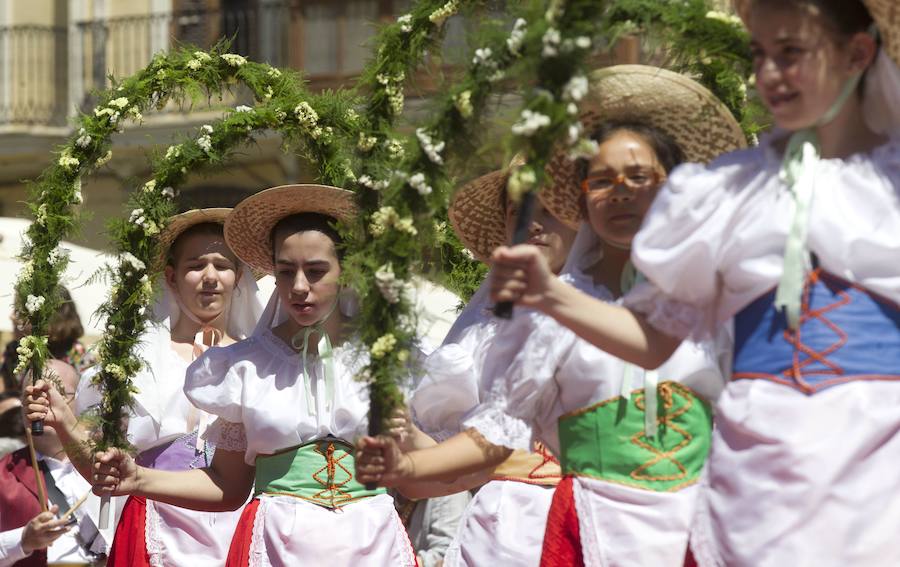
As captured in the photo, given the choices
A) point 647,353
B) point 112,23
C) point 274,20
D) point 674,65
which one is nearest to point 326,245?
point 674,65

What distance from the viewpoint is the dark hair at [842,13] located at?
3.39 metres

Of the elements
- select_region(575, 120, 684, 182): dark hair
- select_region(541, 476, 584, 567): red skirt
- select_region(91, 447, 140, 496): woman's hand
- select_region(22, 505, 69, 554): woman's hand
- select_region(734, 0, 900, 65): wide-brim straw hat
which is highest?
select_region(734, 0, 900, 65): wide-brim straw hat

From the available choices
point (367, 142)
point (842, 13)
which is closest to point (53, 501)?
point (367, 142)

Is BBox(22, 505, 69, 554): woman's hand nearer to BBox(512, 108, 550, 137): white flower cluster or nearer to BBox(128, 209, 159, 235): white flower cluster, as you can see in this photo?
BBox(128, 209, 159, 235): white flower cluster

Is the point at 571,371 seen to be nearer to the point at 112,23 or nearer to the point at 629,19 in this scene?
the point at 629,19

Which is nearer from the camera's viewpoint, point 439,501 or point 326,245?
point 326,245

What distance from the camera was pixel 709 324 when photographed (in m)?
3.58

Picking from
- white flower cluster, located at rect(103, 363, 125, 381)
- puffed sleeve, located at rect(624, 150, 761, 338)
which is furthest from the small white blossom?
puffed sleeve, located at rect(624, 150, 761, 338)

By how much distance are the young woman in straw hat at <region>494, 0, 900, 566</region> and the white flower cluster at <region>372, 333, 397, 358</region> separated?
627 mm

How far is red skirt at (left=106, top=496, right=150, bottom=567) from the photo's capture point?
6.57 m

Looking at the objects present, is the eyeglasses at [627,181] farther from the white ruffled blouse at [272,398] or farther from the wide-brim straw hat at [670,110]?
the white ruffled blouse at [272,398]

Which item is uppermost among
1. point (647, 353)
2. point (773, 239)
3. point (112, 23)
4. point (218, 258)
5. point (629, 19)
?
point (629, 19)

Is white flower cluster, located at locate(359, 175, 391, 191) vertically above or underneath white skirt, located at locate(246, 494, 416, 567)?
above

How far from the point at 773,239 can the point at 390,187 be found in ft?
3.51
